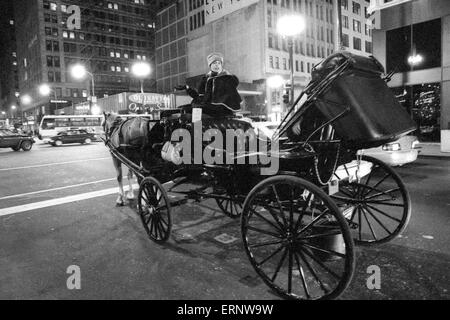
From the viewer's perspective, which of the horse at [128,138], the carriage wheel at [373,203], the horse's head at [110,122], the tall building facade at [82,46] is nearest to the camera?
Result: the carriage wheel at [373,203]

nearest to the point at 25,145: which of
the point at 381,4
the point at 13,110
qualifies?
the point at 381,4

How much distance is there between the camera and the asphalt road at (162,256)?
352 cm

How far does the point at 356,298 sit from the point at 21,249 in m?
4.77

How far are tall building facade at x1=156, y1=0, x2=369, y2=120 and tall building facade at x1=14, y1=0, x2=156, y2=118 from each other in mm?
29512

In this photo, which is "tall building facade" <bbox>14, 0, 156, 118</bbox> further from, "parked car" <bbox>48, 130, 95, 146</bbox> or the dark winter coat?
the dark winter coat

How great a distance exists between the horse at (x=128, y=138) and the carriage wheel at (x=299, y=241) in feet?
9.98

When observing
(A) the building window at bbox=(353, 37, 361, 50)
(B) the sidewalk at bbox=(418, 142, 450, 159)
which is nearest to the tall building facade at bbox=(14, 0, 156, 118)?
(A) the building window at bbox=(353, 37, 361, 50)

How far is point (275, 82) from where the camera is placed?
53625 millimetres

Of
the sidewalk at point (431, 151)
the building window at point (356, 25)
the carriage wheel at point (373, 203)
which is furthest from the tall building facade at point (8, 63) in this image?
the carriage wheel at point (373, 203)

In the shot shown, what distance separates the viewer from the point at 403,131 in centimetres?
341

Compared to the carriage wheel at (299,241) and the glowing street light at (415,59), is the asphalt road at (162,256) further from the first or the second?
the glowing street light at (415,59)

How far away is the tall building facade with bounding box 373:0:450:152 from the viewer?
697 inches

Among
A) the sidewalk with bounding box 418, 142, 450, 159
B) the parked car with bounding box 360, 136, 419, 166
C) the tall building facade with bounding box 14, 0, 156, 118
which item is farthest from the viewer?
the tall building facade with bounding box 14, 0, 156, 118

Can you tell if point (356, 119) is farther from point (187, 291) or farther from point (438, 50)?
point (438, 50)
